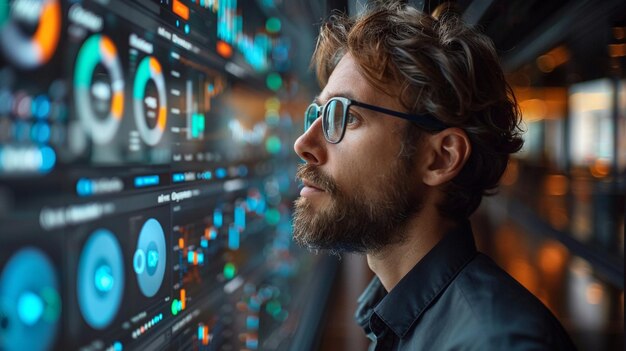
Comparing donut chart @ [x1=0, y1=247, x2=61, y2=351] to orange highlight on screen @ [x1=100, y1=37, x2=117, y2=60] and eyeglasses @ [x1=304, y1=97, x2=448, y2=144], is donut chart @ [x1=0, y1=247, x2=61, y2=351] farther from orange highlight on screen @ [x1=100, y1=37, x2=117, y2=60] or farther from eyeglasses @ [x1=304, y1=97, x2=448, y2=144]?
eyeglasses @ [x1=304, y1=97, x2=448, y2=144]

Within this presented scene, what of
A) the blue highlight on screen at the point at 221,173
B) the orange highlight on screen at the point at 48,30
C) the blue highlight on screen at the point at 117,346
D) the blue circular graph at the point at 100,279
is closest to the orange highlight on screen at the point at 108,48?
the orange highlight on screen at the point at 48,30

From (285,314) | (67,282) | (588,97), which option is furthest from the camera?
(588,97)

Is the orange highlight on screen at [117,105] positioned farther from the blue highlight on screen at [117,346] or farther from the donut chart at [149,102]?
Result: the blue highlight on screen at [117,346]

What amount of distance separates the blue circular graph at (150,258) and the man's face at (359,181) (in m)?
0.51

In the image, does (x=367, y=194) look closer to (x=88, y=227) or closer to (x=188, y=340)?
(x=188, y=340)

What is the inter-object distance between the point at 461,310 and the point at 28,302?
83 cm

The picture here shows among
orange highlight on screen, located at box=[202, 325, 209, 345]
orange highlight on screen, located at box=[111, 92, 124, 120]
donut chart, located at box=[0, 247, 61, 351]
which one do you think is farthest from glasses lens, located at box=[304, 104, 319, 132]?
donut chart, located at box=[0, 247, 61, 351]

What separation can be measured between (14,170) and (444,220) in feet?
3.68

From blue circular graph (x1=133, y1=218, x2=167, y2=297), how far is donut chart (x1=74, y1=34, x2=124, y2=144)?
0.69 feet

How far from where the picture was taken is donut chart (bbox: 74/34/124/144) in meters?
0.72

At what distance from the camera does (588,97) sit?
25.2ft

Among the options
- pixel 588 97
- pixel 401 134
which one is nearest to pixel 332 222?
pixel 401 134

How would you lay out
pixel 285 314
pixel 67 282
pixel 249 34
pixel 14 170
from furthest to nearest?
pixel 285 314 < pixel 249 34 < pixel 67 282 < pixel 14 170

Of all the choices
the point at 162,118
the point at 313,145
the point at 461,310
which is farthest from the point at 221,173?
the point at 461,310
